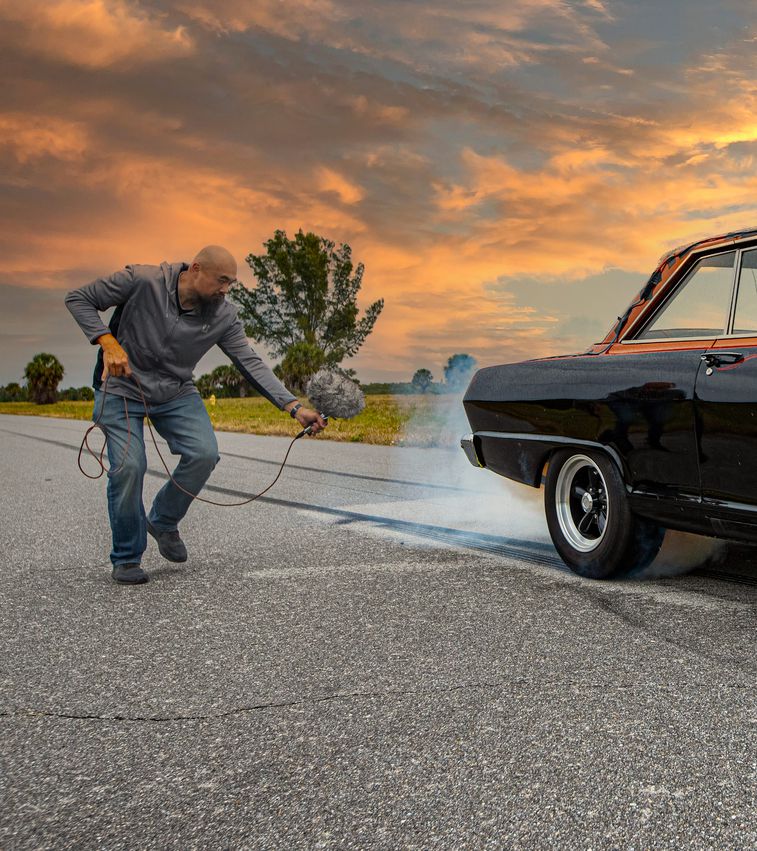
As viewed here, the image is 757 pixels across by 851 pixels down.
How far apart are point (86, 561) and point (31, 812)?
142 inches

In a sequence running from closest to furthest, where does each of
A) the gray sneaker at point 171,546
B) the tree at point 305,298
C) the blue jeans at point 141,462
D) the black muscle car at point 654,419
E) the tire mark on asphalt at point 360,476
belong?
the black muscle car at point 654,419 → the blue jeans at point 141,462 → the gray sneaker at point 171,546 → the tire mark on asphalt at point 360,476 → the tree at point 305,298

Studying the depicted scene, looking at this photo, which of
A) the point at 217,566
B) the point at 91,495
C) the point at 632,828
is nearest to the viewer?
the point at 632,828

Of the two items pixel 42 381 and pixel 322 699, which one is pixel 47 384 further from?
pixel 322 699

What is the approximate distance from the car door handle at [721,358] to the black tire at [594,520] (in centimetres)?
81

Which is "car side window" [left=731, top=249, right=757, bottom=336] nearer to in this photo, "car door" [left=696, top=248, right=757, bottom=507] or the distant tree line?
"car door" [left=696, top=248, right=757, bottom=507]

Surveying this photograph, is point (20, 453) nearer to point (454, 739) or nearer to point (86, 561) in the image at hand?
point (86, 561)

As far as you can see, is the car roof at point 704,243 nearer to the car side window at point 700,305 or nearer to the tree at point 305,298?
the car side window at point 700,305

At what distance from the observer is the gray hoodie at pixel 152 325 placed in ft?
17.4

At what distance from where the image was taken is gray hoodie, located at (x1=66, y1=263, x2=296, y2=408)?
17.4 feet

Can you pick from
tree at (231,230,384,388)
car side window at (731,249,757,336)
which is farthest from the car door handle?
tree at (231,230,384,388)

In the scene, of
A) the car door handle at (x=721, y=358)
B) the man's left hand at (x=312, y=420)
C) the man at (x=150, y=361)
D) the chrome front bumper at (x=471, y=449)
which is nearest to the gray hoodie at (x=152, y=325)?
the man at (x=150, y=361)

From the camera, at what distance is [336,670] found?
12.1ft

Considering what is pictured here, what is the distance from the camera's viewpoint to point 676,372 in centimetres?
464

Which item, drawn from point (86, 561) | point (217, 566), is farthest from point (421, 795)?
point (86, 561)
